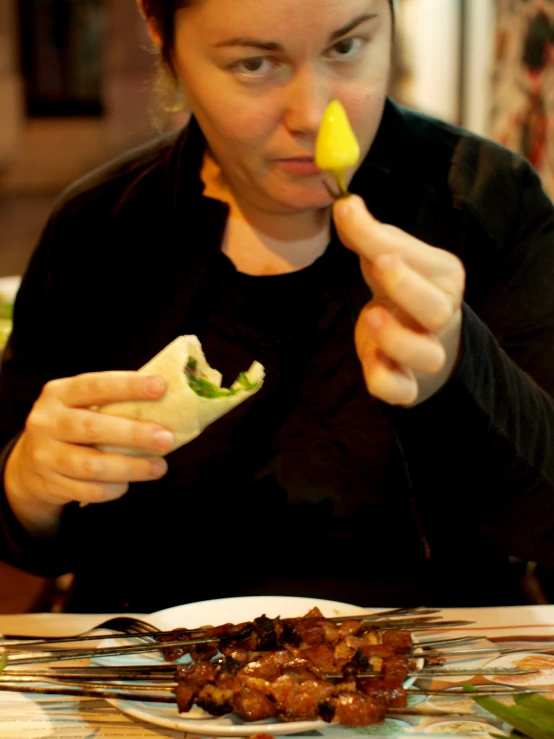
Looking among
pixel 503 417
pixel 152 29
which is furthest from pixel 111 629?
pixel 152 29

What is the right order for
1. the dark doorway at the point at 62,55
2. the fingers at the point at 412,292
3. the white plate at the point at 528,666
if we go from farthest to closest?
the dark doorway at the point at 62,55 → the white plate at the point at 528,666 → the fingers at the point at 412,292

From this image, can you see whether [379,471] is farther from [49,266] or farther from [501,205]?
[49,266]

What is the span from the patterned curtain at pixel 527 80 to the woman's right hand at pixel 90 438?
2.26 m

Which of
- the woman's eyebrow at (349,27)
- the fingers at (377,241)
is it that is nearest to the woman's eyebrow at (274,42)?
the woman's eyebrow at (349,27)

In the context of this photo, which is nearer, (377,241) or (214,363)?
(377,241)

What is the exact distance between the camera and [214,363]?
148 cm

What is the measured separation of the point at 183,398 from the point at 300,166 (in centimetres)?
40

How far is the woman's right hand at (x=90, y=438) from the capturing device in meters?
1.04

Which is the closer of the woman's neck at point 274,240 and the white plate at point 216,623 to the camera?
the white plate at point 216,623

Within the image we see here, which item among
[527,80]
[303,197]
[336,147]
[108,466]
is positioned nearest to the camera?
[336,147]

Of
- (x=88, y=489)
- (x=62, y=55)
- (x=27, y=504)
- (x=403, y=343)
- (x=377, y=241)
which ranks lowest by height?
(x=27, y=504)

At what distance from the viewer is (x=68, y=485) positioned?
3.73ft

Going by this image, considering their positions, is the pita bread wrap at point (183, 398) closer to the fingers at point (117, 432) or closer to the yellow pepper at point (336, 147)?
the fingers at point (117, 432)

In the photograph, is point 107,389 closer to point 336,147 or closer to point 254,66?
point 336,147
